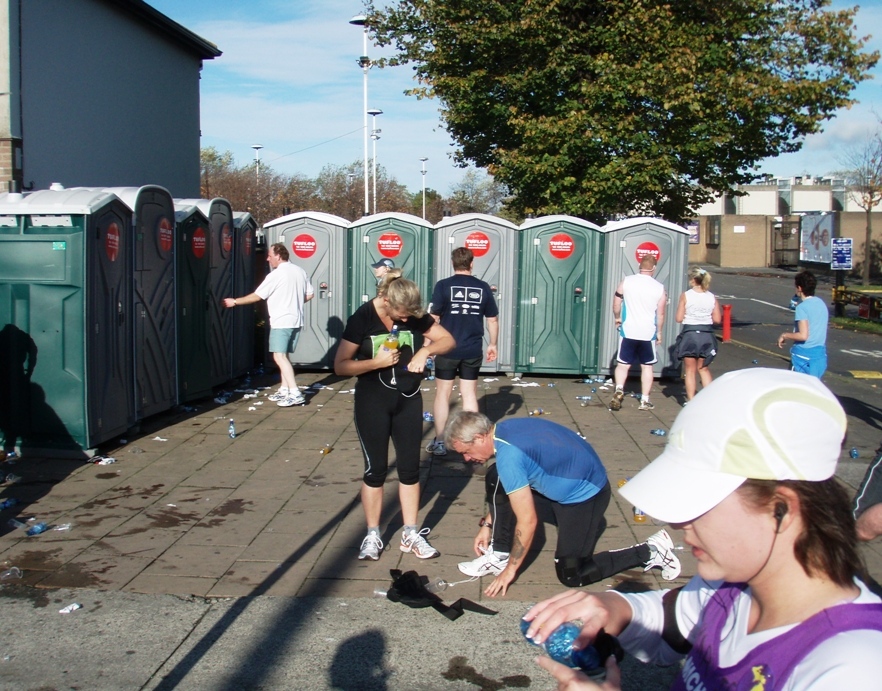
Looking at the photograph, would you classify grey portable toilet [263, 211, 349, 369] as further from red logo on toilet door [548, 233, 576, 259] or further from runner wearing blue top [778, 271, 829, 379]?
runner wearing blue top [778, 271, 829, 379]

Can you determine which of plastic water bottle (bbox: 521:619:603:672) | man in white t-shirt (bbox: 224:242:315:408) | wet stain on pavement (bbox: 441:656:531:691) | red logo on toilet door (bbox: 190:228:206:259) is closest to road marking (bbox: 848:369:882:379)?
man in white t-shirt (bbox: 224:242:315:408)

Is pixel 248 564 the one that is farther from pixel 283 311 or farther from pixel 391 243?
pixel 391 243

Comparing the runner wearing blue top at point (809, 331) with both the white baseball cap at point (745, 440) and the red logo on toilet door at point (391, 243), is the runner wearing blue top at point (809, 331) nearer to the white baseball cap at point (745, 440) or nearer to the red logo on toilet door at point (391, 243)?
the red logo on toilet door at point (391, 243)

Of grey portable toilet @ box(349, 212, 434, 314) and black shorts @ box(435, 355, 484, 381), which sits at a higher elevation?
grey portable toilet @ box(349, 212, 434, 314)

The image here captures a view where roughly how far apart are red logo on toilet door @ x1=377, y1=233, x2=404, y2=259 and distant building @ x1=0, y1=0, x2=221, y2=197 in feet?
15.4

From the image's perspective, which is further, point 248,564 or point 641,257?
point 641,257

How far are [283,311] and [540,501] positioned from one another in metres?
6.16

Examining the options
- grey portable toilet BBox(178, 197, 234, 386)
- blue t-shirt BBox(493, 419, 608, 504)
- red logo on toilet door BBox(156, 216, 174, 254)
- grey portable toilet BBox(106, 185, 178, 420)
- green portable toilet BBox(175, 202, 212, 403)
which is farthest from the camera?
grey portable toilet BBox(178, 197, 234, 386)

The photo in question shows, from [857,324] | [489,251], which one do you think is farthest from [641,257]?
[857,324]

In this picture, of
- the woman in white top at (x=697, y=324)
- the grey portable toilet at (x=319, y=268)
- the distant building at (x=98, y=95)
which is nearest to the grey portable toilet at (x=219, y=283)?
the grey portable toilet at (x=319, y=268)

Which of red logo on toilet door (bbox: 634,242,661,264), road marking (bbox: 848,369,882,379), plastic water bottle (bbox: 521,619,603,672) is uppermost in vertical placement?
red logo on toilet door (bbox: 634,242,661,264)

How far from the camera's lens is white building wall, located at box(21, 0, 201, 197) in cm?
1189

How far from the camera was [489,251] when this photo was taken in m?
12.6

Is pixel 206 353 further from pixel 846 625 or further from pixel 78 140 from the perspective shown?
pixel 846 625
